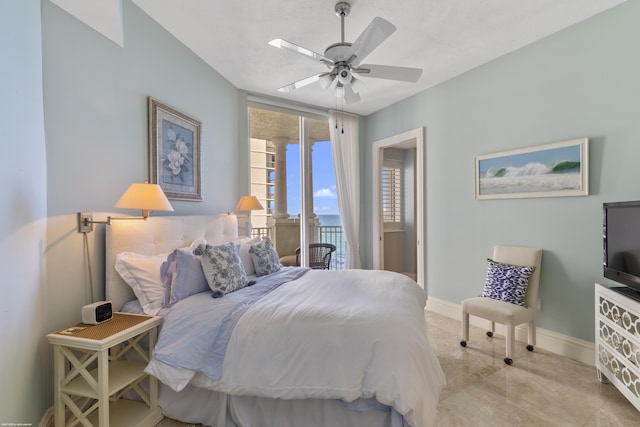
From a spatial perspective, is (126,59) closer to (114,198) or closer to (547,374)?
(114,198)

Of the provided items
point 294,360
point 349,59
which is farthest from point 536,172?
point 294,360

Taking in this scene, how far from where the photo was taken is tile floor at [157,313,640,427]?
1907 millimetres

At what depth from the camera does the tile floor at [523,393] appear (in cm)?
191

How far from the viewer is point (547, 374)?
7.97 ft

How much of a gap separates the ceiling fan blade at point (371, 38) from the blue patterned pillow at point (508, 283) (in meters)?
2.38

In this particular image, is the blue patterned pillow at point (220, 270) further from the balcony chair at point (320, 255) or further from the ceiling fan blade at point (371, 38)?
the balcony chair at point (320, 255)

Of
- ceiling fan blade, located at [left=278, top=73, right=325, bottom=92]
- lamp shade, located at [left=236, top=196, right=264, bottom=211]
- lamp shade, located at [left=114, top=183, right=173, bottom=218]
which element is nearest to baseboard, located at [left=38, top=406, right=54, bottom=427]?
lamp shade, located at [left=114, top=183, right=173, bottom=218]

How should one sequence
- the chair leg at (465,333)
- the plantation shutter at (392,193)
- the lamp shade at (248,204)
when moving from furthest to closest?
the plantation shutter at (392,193), the lamp shade at (248,204), the chair leg at (465,333)

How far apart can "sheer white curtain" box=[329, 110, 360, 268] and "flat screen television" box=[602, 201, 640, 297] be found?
3.04 metres

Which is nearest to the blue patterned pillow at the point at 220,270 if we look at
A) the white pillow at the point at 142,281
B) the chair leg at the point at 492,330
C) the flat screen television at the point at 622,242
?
the white pillow at the point at 142,281

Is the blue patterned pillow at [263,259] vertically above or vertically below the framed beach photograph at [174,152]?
below

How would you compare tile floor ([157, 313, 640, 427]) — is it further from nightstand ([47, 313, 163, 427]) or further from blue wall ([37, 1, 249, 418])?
blue wall ([37, 1, 249, 418])

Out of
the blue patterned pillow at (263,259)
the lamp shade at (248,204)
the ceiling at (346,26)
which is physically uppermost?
the ceiling at (346,26)

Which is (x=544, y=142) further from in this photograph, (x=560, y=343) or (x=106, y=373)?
(x=106, y=373)
